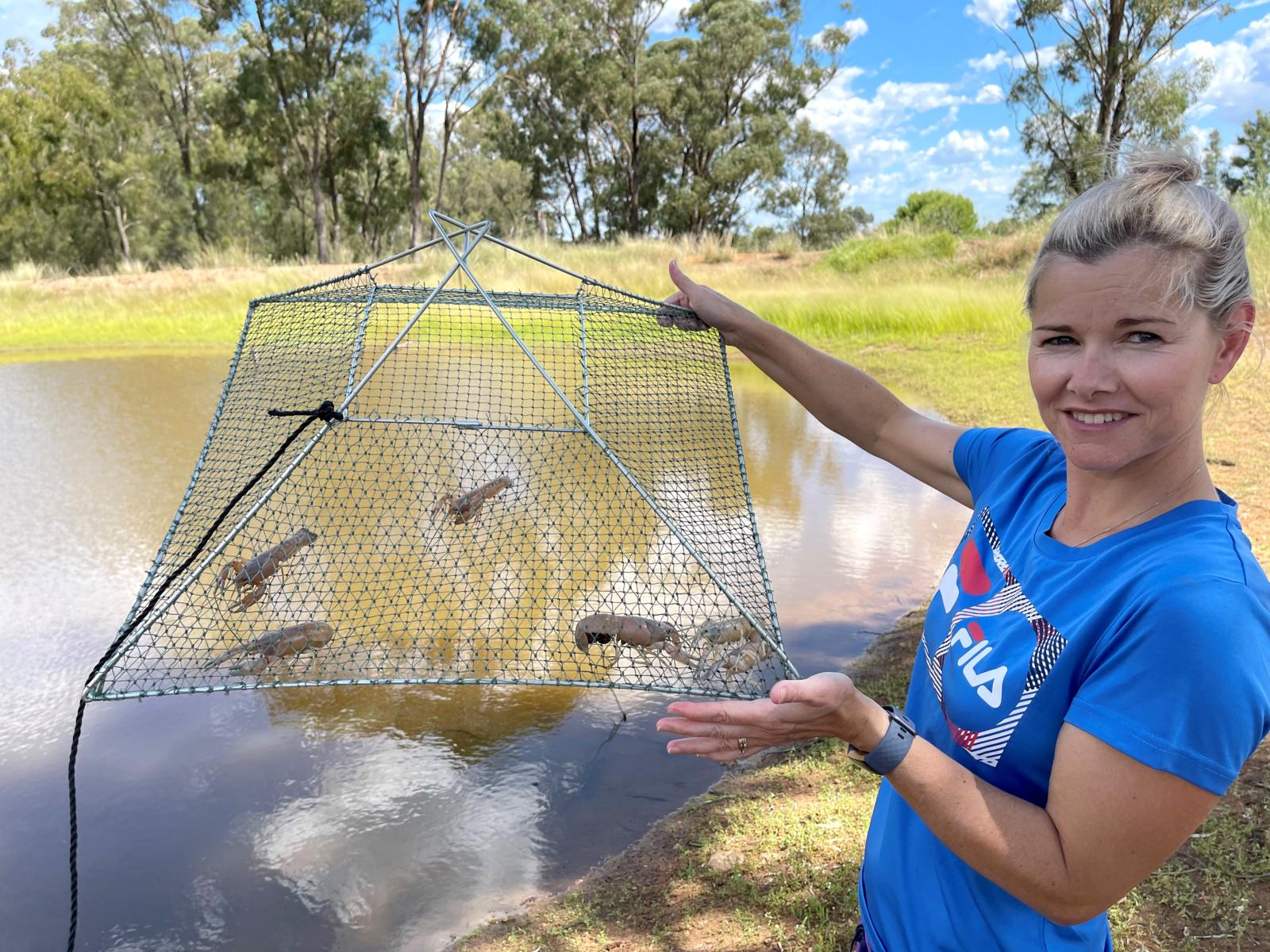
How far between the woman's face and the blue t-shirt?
A: 11 cm

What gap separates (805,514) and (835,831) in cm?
350

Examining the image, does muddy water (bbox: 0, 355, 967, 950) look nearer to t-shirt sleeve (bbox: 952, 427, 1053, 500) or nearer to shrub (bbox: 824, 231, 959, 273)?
t-shirt sleeve (bbox: 952, 427, 1053, 500)

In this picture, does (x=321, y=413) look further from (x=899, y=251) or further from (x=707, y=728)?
(x=899, y=251)

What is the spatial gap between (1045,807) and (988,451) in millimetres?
680

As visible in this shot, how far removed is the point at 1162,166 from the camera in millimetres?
1184

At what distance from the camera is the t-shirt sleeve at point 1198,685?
3.04ft

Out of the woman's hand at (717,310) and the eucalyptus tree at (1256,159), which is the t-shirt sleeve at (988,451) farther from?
the eucalyptus tree at (1256,159)

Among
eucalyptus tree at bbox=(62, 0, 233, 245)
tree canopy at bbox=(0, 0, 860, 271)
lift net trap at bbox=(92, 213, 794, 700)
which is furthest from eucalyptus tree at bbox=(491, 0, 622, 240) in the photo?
lift net trap at bbox=(92, 213, 794, 700)

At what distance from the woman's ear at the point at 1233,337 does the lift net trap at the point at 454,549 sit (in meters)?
1.42

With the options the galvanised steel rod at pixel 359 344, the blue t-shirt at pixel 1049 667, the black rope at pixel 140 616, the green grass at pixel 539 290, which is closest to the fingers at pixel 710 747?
the blue t-shirt at pixel 1049 667

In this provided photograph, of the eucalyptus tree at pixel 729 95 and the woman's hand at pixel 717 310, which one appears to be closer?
the woman's hand at pixel 717 310

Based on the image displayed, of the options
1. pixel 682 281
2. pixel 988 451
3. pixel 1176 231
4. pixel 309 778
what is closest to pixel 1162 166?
pixel 1176 231

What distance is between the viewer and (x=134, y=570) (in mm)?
5137

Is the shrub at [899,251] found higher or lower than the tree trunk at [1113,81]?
lower
